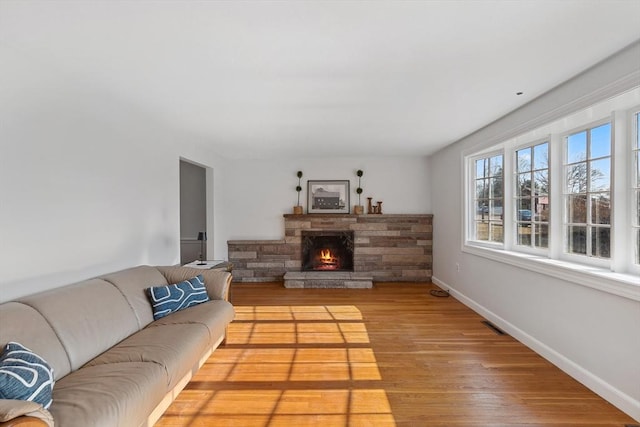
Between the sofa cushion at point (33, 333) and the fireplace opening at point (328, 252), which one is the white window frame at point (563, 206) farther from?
the sofa cushion at point (33, 333)

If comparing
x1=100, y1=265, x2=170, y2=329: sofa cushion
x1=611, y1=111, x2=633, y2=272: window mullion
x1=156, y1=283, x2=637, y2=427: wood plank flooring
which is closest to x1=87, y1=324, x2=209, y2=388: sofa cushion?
x1=100, y1=265, x2=170, y2=329: sofa cushion

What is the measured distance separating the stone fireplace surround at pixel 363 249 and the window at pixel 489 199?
1315 mm

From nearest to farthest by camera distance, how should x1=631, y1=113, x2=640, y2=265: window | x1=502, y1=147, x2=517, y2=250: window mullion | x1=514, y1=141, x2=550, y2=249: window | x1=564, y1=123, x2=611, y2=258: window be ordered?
x1=631, y1=113, x2=640, y2=265: window < x1=564, y1=123, x2=611, y2=258: window < x1=514, y1=141, x2=550, y2=249: window < x1=502, y1=147, x2=517, y2=250: window mullion

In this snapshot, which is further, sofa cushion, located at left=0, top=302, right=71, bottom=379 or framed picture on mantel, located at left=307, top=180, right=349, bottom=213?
framed picture on mantel, located at left=307, top=180, right=349, bottom=213

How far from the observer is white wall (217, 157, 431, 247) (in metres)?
5.46

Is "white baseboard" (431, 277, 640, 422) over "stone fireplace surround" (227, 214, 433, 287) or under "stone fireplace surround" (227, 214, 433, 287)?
under

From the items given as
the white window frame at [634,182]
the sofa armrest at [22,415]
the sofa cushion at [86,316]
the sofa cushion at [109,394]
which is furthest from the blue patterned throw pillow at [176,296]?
the white window frame at [634,182]

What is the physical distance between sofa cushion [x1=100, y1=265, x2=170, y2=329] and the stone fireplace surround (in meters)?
2.73

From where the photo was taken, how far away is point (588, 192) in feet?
7.80

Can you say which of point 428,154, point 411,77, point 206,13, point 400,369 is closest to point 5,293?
point 206,13

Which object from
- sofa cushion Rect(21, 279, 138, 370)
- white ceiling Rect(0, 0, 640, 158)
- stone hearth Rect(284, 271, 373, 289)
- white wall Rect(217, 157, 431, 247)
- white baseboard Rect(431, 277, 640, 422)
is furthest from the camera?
white wall Rect(217, 157, 431, 247)

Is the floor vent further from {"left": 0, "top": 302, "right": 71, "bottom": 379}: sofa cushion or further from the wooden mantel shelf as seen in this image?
{"left": 0, "top": 302, "right": 71, "bottom": 379}: sofa cushion

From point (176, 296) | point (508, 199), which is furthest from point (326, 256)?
point (176, 296)

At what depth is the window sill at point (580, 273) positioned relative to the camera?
1.85m
